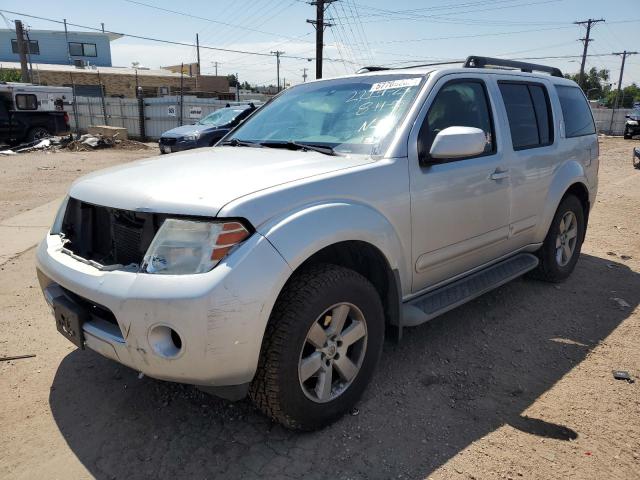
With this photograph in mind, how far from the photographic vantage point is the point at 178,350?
6.70 ft

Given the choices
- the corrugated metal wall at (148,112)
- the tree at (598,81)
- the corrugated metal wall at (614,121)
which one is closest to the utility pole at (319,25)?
the corrugated metal wall at (148,112)

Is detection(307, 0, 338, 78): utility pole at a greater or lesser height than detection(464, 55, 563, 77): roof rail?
greater

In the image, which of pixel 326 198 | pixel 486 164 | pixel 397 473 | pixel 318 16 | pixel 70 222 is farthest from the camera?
pixel 318 16

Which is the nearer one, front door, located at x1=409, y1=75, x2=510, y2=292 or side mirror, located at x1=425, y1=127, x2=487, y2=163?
side mirror, located at x1=425, y1=127, x2=487, y2=163

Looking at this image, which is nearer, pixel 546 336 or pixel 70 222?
pixel 70 222

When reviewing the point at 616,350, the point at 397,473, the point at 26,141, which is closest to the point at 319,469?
the point at 397,473

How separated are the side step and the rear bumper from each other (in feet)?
3.64

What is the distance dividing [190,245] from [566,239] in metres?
3.96

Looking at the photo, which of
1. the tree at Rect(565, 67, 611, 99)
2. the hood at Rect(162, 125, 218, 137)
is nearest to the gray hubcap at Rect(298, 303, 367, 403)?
the hood at Rect(162, 125, 218, 137)

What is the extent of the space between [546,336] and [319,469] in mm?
→ 2225

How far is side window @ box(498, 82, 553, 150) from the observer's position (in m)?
3.75

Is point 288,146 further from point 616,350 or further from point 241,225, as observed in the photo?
point 616,350

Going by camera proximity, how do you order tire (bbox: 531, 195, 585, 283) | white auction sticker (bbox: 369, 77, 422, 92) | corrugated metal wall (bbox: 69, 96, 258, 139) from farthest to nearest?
corrugated metal wall (bbox: 69, 96, 258, 139), tire (bbox: 531, 195, 585, 283), white auction sticker (bbox: 369, 77, 422, 92)

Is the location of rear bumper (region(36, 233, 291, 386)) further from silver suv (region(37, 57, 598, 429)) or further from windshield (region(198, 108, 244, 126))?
windshield (region(198, 108, 244, 126))
